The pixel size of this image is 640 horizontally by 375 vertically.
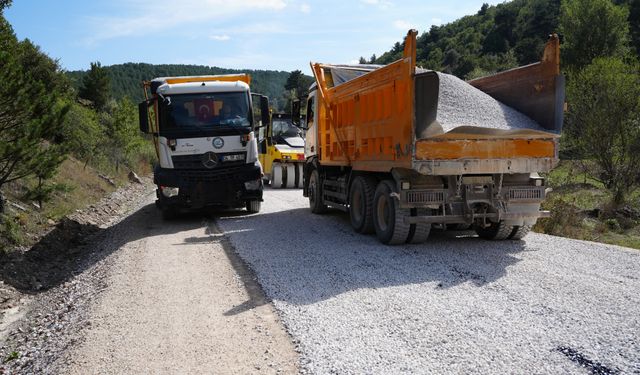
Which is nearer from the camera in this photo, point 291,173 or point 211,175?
point 211,175

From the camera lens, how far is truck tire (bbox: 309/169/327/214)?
36.9 feet

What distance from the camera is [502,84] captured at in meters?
8.21

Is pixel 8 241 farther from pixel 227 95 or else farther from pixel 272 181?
pixel 272 181

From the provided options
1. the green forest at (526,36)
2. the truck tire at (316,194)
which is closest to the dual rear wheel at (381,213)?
the truck tire at (316,194)

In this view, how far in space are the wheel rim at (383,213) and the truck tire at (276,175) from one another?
34.6 feet

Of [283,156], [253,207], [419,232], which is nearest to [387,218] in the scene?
[419,232]

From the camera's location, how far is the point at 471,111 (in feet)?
23.7

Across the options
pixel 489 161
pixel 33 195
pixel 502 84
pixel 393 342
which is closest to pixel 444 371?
pixel 393 342

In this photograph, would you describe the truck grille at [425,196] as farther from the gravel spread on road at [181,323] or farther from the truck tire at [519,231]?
the gravel spread on road at [181,323]

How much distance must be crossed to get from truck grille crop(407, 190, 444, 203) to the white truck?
4.65 meters

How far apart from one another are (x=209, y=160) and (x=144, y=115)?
161 centimetres

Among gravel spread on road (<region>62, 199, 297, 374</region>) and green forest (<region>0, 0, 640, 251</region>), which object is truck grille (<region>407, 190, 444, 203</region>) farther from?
green forest (<region>0, 0, 640, 251</region>)

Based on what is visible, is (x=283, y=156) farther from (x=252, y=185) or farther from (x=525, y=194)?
(x=525, y=194)

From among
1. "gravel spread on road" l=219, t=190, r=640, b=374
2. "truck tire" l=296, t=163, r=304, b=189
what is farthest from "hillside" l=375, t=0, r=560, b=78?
"gravel spread on road" l=219, t=190, r=640, b=374
